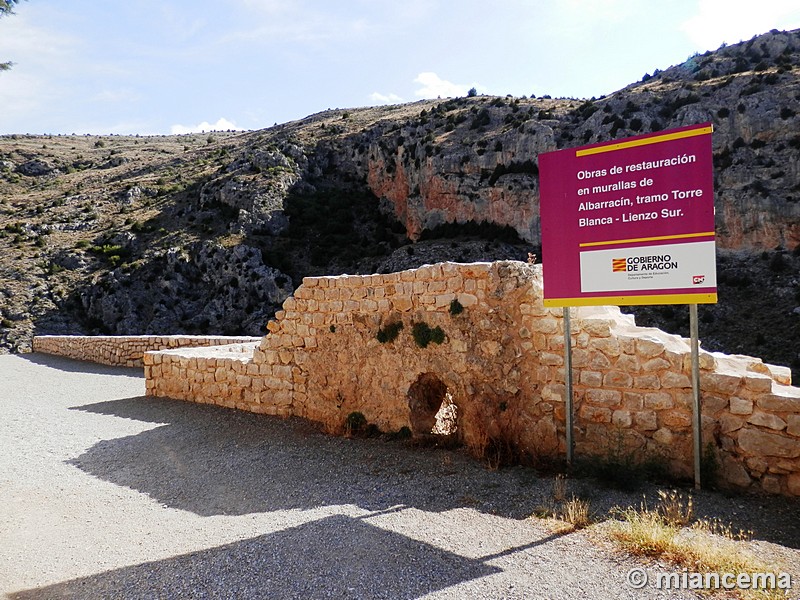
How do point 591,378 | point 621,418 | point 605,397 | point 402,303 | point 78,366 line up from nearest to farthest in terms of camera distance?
point 621,418, point 605,397, point 591,378, point 402,303, point 78,366

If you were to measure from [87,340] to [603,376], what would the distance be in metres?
19.6

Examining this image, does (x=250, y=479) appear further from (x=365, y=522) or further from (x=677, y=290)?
(x=677, y=290)

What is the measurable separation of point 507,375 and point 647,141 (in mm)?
3059

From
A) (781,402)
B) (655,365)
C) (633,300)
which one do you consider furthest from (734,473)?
(633,300)

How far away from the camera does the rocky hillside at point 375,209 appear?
3122 centimetres

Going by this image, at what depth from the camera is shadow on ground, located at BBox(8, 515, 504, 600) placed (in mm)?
3703

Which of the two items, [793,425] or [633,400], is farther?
[633,400]

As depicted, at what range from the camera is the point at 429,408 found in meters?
7.64

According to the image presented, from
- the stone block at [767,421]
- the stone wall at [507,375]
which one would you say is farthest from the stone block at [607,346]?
the stone block at [767,421]

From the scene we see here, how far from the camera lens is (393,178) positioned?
49.5 metres

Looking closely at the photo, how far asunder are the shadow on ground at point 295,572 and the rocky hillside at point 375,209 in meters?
23.2

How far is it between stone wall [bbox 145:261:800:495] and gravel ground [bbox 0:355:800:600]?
501 mm

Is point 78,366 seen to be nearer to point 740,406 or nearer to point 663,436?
point 663,436

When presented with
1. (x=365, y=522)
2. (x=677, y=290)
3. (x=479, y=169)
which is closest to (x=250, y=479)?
(x=365, y=522)
